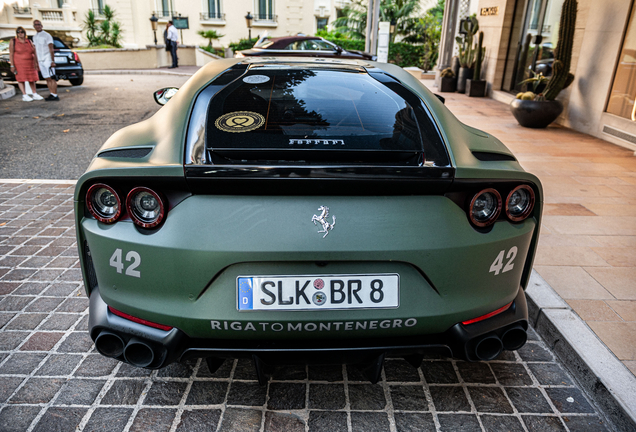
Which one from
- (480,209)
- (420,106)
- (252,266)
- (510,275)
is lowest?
(510,275)

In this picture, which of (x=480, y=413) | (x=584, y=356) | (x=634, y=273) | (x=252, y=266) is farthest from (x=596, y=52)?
(x=252, y=266)

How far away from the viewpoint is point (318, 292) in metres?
1.86

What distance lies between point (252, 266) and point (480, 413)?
1302 mm

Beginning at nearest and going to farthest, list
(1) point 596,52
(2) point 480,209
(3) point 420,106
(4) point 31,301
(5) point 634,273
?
(2) point 480,209 → (3) point 420,106 → (4) point 31,301 → (5) point 634,273 → (1) point 596,52

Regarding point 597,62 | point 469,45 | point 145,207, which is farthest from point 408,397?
point 469,45

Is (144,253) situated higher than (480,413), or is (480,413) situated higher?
(144,253)

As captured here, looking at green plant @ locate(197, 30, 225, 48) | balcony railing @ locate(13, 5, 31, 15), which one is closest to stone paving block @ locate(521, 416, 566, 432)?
green plant @ locate(197, 30, 225, 48)

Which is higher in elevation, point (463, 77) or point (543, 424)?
point (543, 424)

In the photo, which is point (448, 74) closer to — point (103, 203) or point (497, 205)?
point (497, 205)

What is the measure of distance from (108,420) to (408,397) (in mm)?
1376

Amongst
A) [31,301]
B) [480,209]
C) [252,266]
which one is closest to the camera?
[252,266]

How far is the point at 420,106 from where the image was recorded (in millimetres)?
2408

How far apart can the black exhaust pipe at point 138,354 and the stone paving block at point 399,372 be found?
119 cm

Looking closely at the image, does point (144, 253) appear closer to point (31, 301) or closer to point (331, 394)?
point (331, 394)
